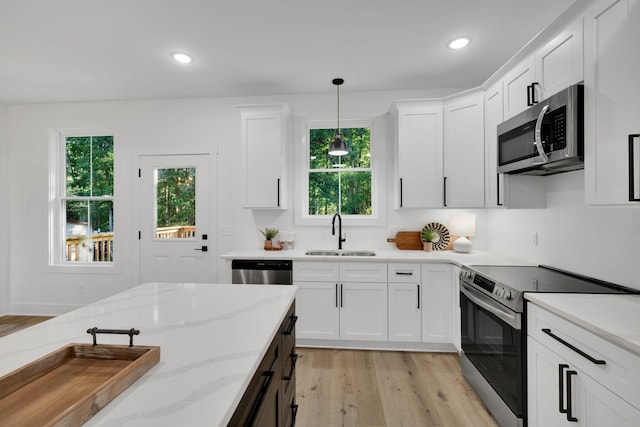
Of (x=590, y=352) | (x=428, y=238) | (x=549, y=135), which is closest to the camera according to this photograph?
(x=590, y=352)

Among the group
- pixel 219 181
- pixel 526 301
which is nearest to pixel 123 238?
pixel 219 181

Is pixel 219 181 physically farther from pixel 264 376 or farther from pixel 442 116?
pixel 264 376

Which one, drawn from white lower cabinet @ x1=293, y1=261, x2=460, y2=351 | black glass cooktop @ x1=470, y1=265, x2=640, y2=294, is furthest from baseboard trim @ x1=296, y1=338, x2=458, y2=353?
black glass cooktop @ x1=470, y1=265, x2=640, y2=294

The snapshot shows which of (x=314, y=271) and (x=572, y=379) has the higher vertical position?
(x=314, y=271)

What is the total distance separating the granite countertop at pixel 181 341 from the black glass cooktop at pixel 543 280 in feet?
4.60

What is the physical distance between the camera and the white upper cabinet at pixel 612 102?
1.34 m

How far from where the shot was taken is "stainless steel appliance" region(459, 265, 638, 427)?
5.60ft

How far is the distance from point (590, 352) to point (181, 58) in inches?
138

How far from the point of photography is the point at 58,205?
411 cm

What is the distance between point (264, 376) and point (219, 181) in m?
3.08

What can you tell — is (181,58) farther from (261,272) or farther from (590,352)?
(590,352)

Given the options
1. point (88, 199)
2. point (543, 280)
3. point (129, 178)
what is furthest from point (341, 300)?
point (88, 199)

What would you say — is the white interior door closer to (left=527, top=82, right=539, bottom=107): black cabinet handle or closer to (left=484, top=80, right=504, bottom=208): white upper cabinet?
(left=484, top=80, right=504, bottom=208): white upper cabinet

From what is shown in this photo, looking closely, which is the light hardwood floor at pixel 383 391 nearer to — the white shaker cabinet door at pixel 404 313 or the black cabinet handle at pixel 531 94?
the white shaker cabinet door at pixel 404 313
